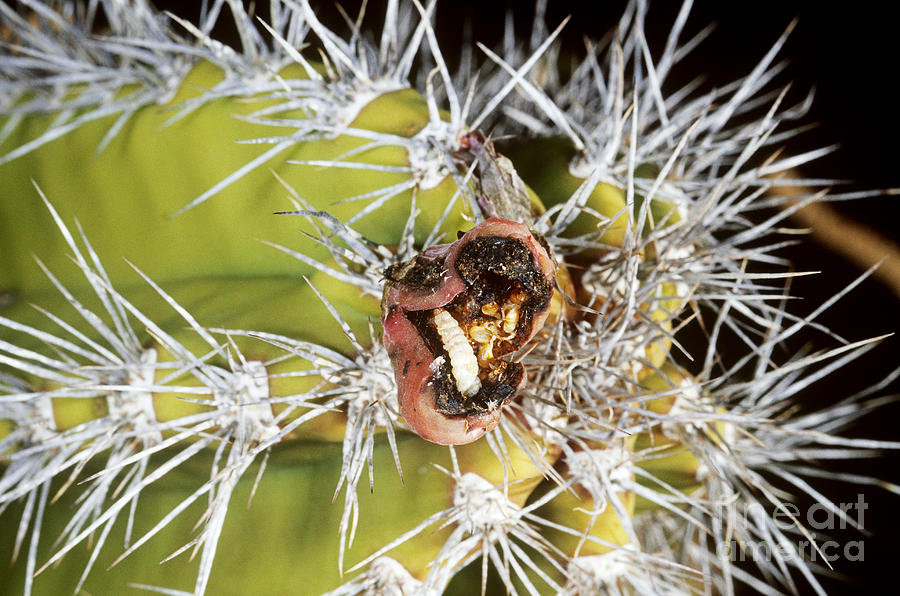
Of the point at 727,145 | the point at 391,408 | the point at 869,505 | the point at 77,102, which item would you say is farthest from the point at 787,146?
the point at 77,102

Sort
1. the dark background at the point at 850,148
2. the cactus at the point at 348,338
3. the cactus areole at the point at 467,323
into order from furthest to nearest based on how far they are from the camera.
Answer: the dark background at the point at 850,148
the cactus at the point at 348,338
the cactus areole at the point at 467,323

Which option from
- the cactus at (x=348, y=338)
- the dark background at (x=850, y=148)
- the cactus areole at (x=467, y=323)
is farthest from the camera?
the dark background at (x=850, y=148)

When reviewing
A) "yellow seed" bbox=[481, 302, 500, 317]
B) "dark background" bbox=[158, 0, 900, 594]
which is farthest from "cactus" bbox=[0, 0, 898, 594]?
"dark background" bbox=[158, 0, 900, 594]

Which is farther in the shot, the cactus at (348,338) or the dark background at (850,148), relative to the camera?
the dark background at (850,148)

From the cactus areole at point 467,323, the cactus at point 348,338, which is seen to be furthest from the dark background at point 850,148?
the cactus areole at point 467,323

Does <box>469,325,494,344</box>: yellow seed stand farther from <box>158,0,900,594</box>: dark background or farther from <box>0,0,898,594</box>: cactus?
<box>158,0,900,594</box>: dark background

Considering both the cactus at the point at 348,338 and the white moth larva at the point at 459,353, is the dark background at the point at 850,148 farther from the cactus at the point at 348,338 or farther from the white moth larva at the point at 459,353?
the white moth larva at the point at 459,353
